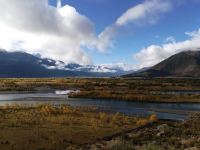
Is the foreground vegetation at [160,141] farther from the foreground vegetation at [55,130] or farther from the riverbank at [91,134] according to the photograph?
the foreground vegetation at [55,130]

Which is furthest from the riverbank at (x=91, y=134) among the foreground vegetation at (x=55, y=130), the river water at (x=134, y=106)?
the river water at (x=134, y=106)

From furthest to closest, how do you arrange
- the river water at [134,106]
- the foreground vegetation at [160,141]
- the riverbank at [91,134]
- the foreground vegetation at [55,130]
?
the river water at [134,106]
the foreground vegetation at [55,130]
the riverbank at [91,134]
the foreground vegetation at [160,141]

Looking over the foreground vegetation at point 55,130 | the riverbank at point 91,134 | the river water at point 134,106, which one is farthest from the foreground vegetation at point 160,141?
the river water at point 134,106

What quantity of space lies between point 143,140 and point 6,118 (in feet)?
67.7

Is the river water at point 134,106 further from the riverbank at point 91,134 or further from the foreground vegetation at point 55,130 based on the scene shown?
the riverbank at point 91,134

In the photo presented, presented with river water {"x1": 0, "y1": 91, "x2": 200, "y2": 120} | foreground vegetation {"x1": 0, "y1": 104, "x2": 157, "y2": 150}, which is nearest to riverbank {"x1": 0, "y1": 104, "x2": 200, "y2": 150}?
foreground vegetation {"x1": 0, "y1": 104, "x2": 157, "y2": 150}

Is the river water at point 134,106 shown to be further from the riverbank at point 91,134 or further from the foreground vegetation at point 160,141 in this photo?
the foreground vegetation at point 160,141

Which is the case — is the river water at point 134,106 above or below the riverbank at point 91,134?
below

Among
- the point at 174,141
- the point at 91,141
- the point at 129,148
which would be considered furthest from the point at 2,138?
the point at 174,141

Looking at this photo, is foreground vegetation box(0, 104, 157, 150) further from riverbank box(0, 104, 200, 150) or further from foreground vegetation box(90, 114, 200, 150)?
foreground vegetation box(90, 114, 200, 150)

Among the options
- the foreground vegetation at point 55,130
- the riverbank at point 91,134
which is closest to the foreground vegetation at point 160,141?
Answer: the riverbank at point 91,134

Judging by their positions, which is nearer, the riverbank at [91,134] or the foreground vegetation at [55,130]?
the riverbank at [91,134]

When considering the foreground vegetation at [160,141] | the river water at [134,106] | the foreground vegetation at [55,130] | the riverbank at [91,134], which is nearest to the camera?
the foreground vegetation at [160,141]

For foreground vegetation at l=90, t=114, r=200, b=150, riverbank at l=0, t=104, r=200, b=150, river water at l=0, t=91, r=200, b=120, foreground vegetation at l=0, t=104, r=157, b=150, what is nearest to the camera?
foreground vegetation at l=90, t=114, r=200, b=150
